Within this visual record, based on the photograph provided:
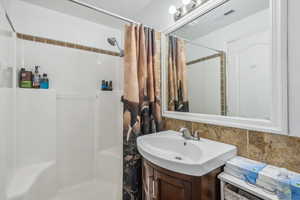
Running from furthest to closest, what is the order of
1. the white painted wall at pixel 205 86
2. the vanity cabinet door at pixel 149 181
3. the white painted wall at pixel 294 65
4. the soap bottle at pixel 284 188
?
the white painted wall at pixel 205 86, the vanity cabinet door at pixel 149 181, the white painted wall at pixel 294 65, the soap bottle at pixel 284 188

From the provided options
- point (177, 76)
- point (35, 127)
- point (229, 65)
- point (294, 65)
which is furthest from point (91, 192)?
point (294, 65)

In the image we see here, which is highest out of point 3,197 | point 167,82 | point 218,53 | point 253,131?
point 218,53

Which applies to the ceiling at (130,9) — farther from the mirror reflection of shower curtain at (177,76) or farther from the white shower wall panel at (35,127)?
the white shower wall panel at (35,127)

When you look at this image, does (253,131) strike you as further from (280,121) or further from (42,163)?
(42,163)

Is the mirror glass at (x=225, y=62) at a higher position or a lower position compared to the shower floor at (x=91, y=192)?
higher

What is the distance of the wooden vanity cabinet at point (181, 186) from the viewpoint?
30.9 inches

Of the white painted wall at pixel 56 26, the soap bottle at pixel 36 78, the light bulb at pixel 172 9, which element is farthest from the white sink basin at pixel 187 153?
the white painted wall at pixel 56 26

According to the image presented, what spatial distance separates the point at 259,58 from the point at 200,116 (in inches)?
22.4

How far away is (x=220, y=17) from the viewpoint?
3.77ft

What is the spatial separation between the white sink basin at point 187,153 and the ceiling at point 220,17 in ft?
2.92

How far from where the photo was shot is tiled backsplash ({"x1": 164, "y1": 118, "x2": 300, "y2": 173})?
0.76 metres

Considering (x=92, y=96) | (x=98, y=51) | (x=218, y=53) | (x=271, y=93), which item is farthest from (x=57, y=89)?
(x=271, y=93)

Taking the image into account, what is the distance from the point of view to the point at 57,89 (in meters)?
1.79

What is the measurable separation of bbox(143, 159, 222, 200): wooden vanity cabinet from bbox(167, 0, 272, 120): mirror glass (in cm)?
48
